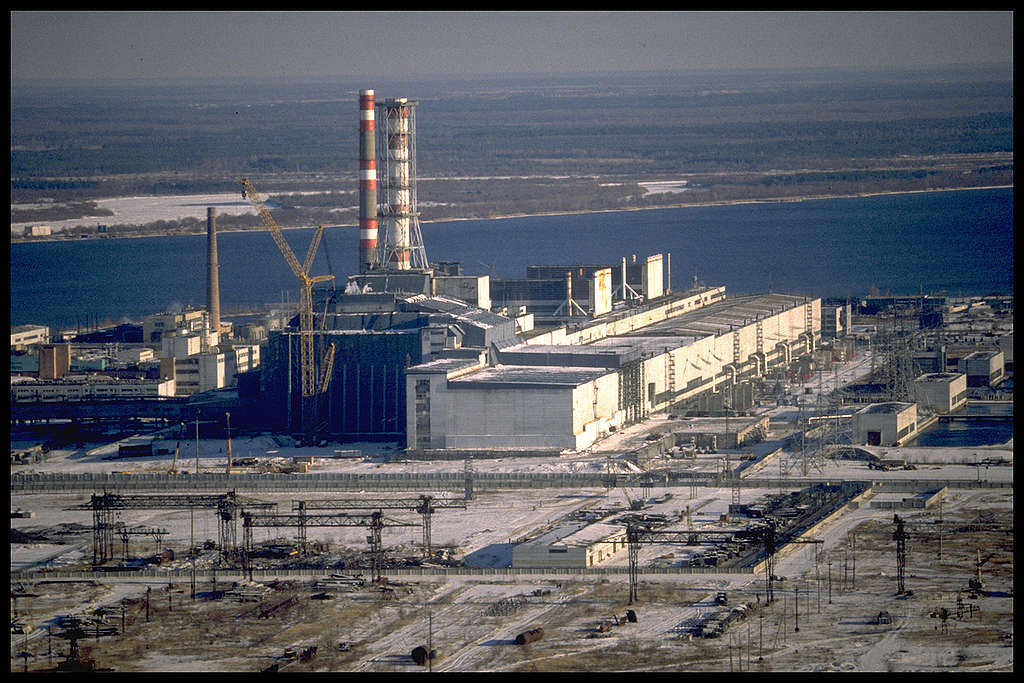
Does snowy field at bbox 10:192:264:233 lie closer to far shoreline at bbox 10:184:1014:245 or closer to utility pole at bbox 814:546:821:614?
far shoreline at bbox 10:184:1014:245

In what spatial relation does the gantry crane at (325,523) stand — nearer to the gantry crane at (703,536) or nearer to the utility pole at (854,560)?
the gantry crane at (703,536)

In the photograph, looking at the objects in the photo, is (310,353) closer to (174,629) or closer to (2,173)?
(174,629)

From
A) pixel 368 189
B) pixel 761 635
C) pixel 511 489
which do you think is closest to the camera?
pixel 761 635

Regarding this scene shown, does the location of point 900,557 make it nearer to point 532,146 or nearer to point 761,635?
point 761,635

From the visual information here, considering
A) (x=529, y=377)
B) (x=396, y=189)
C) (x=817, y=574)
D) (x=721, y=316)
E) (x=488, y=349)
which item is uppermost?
(x=396, y=189)

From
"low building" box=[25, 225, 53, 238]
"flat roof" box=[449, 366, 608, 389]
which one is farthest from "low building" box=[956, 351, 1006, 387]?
"low building" box=[25, 225, 53, 238]

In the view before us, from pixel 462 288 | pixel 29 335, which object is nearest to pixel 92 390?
pixel 462 288

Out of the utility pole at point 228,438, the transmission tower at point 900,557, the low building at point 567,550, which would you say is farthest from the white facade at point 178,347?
the transmission tower at point 900,557
